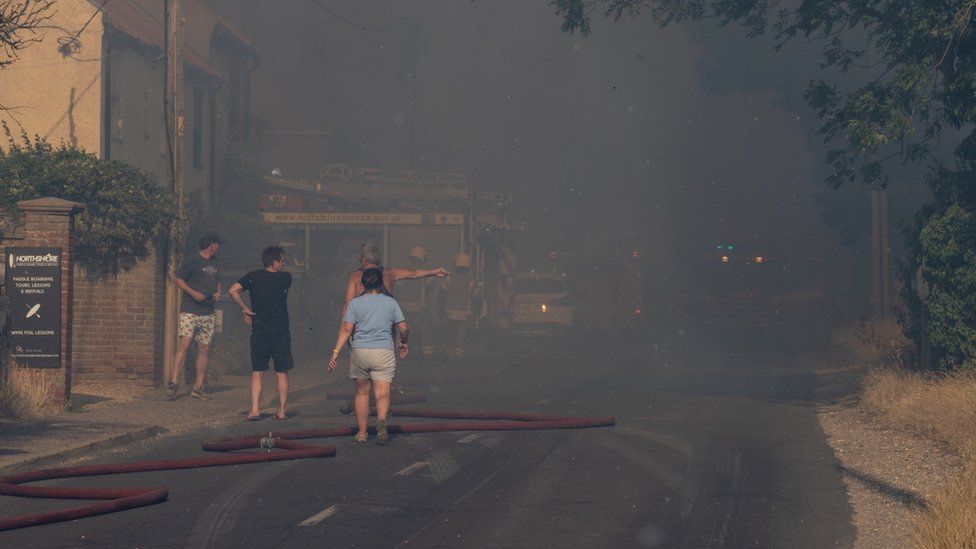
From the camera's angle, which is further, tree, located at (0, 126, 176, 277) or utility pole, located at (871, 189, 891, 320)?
utility pole, located at (871, 189, 891, 320)

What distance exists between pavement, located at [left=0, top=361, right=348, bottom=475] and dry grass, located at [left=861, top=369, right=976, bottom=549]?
7422mm

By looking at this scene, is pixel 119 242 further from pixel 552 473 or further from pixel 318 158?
pixel 318 158

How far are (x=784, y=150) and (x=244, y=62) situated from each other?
32775mm

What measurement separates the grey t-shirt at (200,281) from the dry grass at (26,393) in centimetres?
256

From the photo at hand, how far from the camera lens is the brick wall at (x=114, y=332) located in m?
17.3

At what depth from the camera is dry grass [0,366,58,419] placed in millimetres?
13266

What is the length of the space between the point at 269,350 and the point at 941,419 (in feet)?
25.0

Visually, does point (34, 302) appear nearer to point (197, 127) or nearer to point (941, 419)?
point (941, 419)

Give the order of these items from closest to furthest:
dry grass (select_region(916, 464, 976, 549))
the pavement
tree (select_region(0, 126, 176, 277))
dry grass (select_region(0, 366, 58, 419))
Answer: dry grass (select_region(916, 464, 976, 549)), the pavement, dry grass (select_region(0, 366, 58, 419)), tree (select_region(0, 126, 176, 277))

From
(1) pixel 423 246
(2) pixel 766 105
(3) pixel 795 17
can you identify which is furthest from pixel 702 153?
(3) pixel 795 17

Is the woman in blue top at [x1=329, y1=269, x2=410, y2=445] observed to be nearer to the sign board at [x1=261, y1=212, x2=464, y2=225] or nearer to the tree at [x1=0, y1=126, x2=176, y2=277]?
the tree at [x1=0, y1=126, x2=176, y2=277]

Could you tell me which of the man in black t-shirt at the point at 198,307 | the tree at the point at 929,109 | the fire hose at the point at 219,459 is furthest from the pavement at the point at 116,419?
the tree at the point at 929,109

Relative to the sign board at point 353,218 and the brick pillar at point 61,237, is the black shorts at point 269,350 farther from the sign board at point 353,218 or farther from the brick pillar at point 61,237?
the sign board at point 353,218

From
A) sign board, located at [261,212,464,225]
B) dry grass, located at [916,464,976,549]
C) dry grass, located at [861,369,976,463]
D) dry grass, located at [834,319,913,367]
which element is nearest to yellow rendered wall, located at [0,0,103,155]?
sign board, located at [261,212,464,225]
